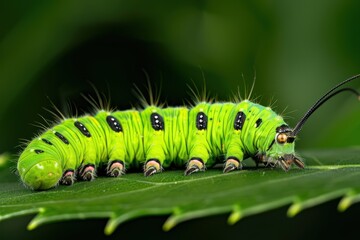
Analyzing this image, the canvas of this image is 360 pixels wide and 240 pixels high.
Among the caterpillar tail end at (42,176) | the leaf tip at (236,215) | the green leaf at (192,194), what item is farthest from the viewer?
the caterpillar tail end at (42,176)

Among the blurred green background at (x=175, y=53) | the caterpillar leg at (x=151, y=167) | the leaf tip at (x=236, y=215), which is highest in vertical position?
the blurred green background at (x=175, y=53)

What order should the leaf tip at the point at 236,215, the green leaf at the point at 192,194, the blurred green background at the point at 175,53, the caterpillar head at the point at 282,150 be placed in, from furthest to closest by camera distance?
the blurred green background at the point at 175,53
the caterpillar head at the point at 282,150
the green leaf at the point at 192,194
the leaf tip at the point at 236,215

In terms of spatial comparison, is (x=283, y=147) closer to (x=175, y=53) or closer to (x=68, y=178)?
(x=68, y=178)

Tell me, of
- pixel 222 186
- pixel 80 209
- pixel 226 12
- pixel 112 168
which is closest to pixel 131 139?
pixel 112 168

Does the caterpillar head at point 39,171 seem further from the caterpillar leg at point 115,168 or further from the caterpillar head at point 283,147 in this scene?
the caterpillar head at point 283,147

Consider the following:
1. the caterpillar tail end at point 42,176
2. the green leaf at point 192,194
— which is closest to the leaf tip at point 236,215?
the green leaf at point 192,194

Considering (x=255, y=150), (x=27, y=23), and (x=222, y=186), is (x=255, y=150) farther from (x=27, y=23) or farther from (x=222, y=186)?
(x=27, y=23)

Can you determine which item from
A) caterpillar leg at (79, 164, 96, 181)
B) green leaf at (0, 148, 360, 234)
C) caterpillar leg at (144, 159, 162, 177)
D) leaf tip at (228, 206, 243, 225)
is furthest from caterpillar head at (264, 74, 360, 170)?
leaf tip at (228, 206, 243, 225)
